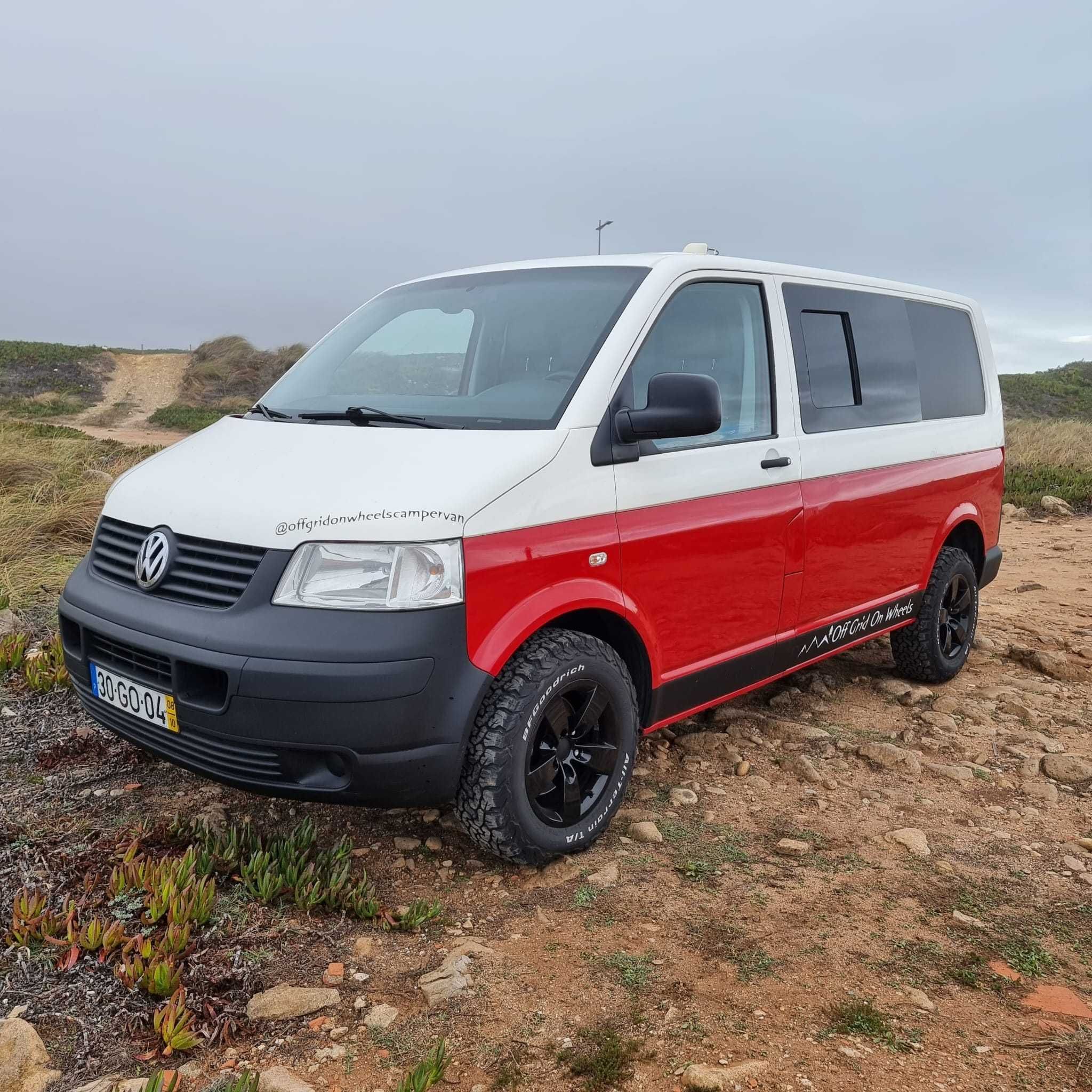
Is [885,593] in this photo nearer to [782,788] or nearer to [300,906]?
[782,788]

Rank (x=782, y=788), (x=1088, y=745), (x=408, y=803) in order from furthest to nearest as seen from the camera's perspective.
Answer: (x=1088, y=745) < (x=782, y=788) < (x=408, y=803)

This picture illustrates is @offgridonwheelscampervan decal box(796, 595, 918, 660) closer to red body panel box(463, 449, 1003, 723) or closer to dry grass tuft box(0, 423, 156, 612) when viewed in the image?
red body panel box(463, 449, 1003, 723)

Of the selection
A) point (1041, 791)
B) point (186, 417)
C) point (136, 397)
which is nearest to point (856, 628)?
point (1041, 791)

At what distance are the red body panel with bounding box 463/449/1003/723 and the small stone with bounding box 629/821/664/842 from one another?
0.40 meters

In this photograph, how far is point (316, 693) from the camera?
104 inches

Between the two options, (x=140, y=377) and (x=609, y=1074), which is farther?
(x=140, y=377)

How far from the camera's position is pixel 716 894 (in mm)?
3107

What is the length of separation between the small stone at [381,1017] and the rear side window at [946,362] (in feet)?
12.6

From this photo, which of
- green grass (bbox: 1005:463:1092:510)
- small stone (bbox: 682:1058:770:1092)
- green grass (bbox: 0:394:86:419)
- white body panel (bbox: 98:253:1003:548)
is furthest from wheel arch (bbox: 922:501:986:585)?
green grass (bbox: 0:394:86:419)

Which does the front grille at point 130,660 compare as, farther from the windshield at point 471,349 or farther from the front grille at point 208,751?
the windshield at point 471,349

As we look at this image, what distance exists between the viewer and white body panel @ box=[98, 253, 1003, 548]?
2760mm

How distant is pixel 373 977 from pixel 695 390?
6.32 ft

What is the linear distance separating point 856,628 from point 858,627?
13 mm

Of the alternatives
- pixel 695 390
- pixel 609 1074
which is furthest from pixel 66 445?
pixel 609 1074
